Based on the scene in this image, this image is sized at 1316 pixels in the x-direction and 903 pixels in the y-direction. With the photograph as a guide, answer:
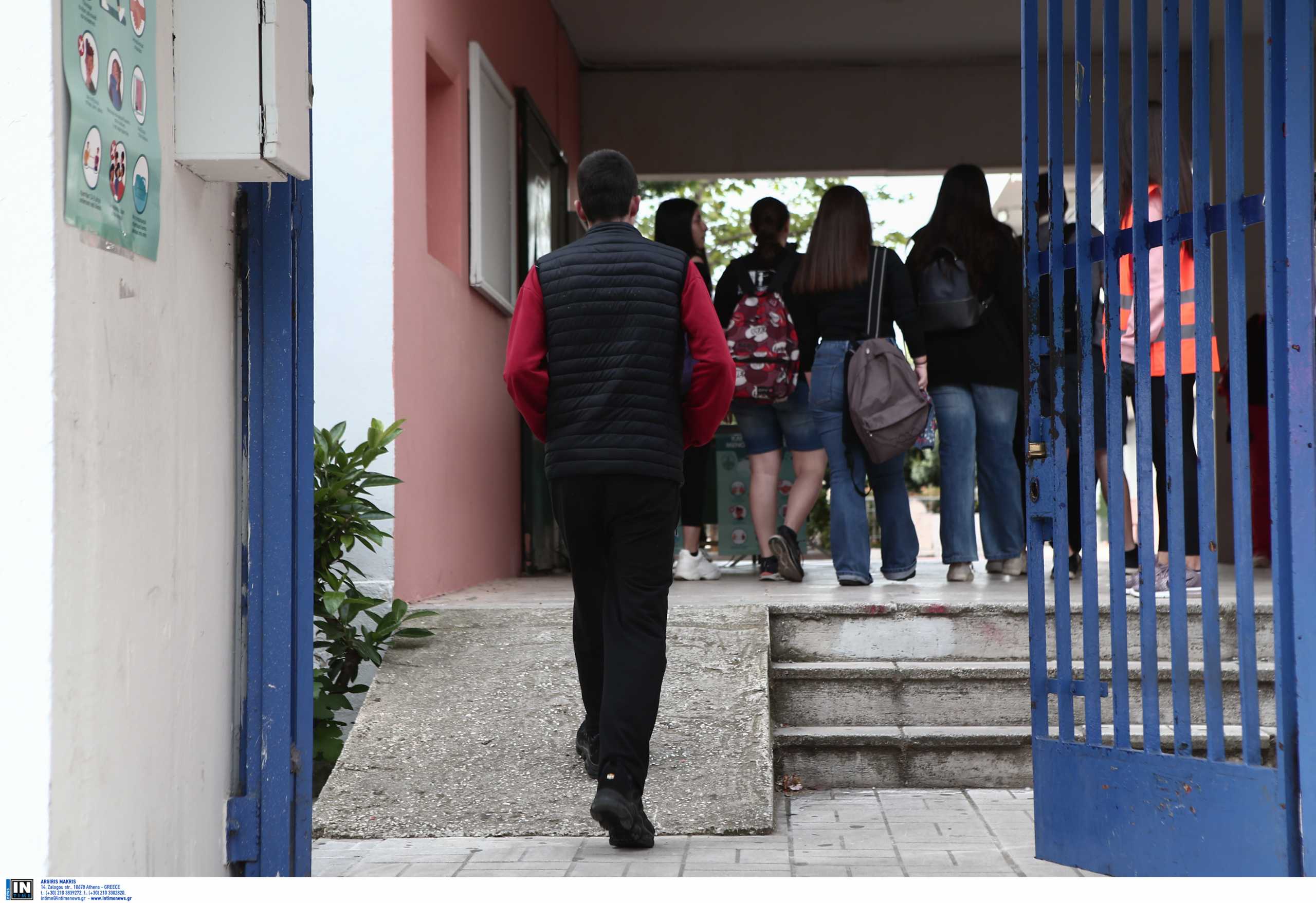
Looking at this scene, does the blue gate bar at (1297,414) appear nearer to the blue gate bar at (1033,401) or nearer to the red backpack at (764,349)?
the blue gate bar at (1033,401)

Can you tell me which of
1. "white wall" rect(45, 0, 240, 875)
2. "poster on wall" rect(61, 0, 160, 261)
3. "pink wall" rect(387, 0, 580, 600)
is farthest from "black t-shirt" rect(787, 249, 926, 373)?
"poster on wall" rect(61, 0, 160, 261)

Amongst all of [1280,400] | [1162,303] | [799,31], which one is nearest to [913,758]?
[1162,303]

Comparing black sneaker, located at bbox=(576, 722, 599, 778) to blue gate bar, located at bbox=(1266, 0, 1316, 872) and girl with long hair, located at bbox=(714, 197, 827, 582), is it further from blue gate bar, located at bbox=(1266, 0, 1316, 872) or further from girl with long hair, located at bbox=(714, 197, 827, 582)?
girl with long hair, located at bbox=(714, 197, 827, 582)

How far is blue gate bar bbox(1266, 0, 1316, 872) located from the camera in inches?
117

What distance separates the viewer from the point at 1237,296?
319 centimetres

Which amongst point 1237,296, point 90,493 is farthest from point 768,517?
point 90,493

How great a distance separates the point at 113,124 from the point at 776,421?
4984 millimetres

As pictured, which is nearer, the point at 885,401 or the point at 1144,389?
the point at 1144,389

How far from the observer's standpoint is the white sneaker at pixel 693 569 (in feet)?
25.1

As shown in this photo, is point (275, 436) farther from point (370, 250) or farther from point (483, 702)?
point (370, 250)

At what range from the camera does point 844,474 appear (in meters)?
6.63

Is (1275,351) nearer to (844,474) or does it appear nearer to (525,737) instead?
(525,737)

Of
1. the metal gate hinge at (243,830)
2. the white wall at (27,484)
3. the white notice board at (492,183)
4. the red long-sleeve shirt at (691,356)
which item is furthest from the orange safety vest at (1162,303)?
the white wall at (27,484)

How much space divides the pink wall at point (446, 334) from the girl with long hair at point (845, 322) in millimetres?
1688
